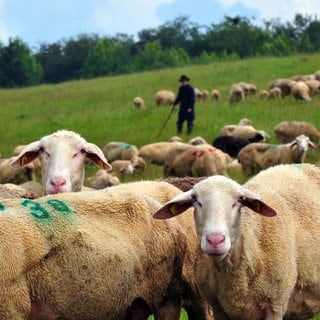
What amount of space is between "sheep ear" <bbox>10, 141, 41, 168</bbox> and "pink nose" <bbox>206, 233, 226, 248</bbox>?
9.50 ft

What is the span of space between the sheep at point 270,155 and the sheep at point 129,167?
8.96 feet

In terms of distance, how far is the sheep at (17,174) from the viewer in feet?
70.3

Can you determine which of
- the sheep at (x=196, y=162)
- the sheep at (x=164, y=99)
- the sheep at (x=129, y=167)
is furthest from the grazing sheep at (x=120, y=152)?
the sheep at (x=164, y=99)

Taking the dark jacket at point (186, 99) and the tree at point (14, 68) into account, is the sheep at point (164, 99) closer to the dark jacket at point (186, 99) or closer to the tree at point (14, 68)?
the dark jacket at point (186, 99)

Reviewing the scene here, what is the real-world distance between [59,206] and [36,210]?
20 centimetres

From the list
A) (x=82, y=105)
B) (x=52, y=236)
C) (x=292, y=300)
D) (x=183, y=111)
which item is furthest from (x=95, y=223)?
(x=82, y=105)

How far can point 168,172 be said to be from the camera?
71.3ft

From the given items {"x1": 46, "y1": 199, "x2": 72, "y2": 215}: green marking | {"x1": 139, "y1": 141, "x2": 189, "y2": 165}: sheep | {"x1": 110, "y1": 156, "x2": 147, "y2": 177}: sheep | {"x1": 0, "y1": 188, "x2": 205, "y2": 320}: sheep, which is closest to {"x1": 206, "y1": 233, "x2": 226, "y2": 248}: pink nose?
{"x1": 0, "y1": 188, "x2": 205, "y2": 320}: sheep

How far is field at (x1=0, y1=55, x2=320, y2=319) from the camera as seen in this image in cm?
3120

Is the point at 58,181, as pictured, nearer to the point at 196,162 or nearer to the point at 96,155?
the point at 96,155

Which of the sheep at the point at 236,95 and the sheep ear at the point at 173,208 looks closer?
the sheep ear at the point at 173,208

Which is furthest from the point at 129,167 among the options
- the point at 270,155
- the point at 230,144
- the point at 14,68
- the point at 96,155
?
the point at 14,68

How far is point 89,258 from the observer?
6191mm

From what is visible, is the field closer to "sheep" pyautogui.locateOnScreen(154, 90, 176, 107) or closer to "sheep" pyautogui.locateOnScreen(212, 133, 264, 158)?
"sheep" pyautogui.locateOnScreen(154, 90, 176, 107)
